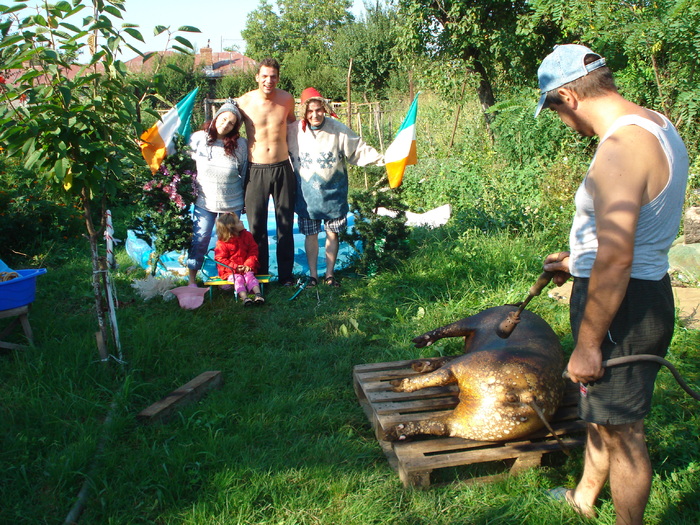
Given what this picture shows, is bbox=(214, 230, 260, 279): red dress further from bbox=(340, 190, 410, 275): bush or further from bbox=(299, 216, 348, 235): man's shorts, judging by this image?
bbox=(340, 190, 410, 275): bush

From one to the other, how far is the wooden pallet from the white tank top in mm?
1180

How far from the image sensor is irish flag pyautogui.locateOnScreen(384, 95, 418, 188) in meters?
5.71

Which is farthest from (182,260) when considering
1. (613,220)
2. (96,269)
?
(613,220)

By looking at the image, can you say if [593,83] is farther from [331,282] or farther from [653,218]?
[331,282]

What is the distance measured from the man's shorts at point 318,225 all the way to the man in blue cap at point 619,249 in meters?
4.08

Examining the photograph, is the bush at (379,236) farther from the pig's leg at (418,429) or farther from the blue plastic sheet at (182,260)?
the pig's leg at (418,429)

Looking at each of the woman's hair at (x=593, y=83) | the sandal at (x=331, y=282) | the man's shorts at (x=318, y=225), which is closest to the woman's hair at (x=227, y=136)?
the man's shorts at (x=318, y=225)

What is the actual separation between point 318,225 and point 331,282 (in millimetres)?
677

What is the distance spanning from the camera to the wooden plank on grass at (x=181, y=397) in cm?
330

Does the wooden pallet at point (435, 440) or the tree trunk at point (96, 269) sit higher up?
the tree trunk at point (96, 269)

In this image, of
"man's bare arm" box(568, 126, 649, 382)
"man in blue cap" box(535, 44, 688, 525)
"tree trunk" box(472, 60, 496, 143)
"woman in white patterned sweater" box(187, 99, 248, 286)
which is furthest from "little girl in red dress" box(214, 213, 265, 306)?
"tree trunk" box(472, 60, 496, 143)

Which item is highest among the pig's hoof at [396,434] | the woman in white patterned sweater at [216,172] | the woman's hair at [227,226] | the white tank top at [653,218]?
the white tank top at [653,218]

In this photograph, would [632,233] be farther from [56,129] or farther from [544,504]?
[56,129]

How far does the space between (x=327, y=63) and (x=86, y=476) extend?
34829 mm
